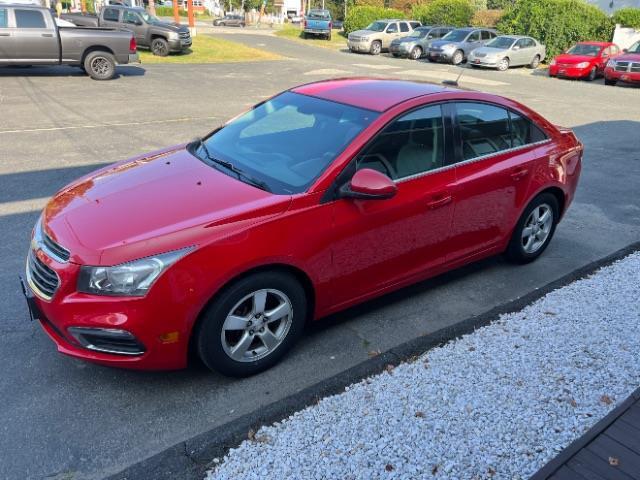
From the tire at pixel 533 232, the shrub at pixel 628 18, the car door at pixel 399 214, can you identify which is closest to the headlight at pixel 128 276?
the car door at pixel 399 214

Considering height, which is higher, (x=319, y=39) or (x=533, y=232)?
(x=319, y=39)

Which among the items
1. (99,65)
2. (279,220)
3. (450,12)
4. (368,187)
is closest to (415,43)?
(450,12)

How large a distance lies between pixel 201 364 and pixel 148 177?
1329mm

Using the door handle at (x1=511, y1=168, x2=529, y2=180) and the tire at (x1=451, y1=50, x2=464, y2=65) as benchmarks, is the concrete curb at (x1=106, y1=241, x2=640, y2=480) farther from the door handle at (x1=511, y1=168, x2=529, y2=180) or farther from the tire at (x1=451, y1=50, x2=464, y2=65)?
the tire at (x1=451, y1=50, x2=464, y2=65)

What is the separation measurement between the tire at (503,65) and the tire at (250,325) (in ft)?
83.8

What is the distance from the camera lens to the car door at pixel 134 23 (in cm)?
2170

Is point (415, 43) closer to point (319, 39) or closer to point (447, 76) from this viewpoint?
point (447, 76)

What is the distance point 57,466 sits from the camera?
8.84 feet

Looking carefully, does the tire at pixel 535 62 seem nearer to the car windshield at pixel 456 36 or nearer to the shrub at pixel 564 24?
the shrub at pixel 564 24

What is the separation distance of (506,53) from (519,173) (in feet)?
78.5

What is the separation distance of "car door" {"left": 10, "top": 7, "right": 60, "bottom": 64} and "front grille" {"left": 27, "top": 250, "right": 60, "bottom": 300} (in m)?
13.6

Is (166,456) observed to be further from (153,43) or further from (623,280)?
(153,43)

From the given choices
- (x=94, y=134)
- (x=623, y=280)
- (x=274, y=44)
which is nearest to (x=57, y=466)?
(x=623, y=280)

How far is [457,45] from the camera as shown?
1088 inches
